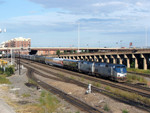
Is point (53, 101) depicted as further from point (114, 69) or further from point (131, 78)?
point (131, 78)

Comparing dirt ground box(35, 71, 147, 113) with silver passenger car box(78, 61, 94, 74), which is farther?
silver passenger car box(78, 61, 94, 74)

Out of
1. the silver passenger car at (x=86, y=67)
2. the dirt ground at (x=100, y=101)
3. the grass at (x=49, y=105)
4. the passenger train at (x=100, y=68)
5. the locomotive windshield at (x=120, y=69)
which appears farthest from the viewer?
the silver passenger car at (x=86, y=67)

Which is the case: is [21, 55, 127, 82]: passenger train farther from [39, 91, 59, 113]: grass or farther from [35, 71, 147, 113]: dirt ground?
[39, 91, 59, 113]: grass

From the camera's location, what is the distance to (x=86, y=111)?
20422 millimetres

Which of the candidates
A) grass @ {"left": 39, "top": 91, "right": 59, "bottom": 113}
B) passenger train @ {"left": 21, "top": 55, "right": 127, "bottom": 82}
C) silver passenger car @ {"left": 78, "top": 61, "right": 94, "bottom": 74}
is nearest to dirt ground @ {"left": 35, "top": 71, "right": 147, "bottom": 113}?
grass @ {"left": 39, "top": 91, "right": 59, "bottom": 113}

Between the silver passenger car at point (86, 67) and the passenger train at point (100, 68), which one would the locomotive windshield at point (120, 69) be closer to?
the passenger train at point (100, 68)

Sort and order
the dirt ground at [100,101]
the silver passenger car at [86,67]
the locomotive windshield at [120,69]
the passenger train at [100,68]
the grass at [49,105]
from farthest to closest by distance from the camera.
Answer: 1. the silver passenger car at [86,67]
2. the passenger train at [100,68]
3. the locomotive windshield at [120,69]
4. the grass at [49,105]
5. the dirt ground at [100,101]

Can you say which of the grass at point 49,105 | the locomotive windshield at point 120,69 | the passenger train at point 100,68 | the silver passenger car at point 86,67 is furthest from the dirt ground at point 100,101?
the silver passenger car at point 86,67

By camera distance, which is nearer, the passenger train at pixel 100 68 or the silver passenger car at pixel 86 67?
the passenger train at pixel 100 68

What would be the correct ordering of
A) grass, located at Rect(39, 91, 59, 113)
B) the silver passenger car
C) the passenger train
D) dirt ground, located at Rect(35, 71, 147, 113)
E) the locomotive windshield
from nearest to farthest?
dirt ground, located at Rect(35, 71, 147, 113)
grass, located at Rect(39, 91, 59, 113)
the locomotive windshield
the passenger train
the silver passenger car

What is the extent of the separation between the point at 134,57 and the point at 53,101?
5004 centimetres

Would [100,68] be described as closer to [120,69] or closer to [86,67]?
[120,69]

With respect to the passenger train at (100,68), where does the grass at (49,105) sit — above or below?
below

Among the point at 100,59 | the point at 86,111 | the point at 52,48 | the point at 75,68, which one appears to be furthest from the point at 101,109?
the point at 52,48
